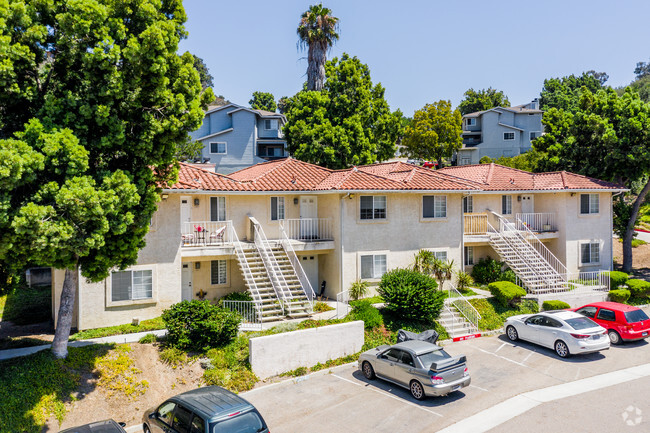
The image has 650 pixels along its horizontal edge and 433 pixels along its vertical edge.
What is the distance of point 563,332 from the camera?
58.0 ft

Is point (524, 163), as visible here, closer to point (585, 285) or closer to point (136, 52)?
point (585, 285)

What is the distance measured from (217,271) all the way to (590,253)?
2228cm

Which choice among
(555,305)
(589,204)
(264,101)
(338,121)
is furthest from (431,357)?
(264,101)

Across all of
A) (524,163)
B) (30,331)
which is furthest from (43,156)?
(524,163)

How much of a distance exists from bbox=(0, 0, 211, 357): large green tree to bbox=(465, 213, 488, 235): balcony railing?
700 inches

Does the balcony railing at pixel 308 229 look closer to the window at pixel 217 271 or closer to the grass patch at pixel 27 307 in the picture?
the window at pixel 217 271

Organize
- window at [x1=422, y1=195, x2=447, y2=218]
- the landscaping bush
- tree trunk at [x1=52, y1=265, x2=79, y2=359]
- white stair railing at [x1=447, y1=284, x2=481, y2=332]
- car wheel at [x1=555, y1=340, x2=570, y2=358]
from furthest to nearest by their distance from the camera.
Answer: the landscaping bush < window at [x1=422, y1=195, x2=447, y2=218] < white stair railing at [x1=447, y1=284, x2=481, y2=332] < car wheel at [x1=555, y1=340, x2=570, y2=358] < tree trunk at [x1=52, y1=265, x2=79, y2=359]

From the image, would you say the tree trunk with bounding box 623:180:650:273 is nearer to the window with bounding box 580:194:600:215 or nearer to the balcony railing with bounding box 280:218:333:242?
the window with bounding box 580:194:600:215

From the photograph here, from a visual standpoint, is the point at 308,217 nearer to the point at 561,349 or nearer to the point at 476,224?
the point at 476,224

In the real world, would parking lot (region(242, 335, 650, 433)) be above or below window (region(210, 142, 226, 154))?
below

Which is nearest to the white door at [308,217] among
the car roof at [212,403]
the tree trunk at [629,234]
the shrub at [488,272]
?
the shrub at [488,272]

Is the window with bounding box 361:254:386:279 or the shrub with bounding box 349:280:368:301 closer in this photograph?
the shrub with bounding box 349:280:368:301

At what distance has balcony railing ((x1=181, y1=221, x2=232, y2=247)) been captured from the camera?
21.3 meters

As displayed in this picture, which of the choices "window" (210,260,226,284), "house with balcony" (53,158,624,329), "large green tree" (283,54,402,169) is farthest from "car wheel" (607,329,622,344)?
"large green tree" (283,54,402,169)
